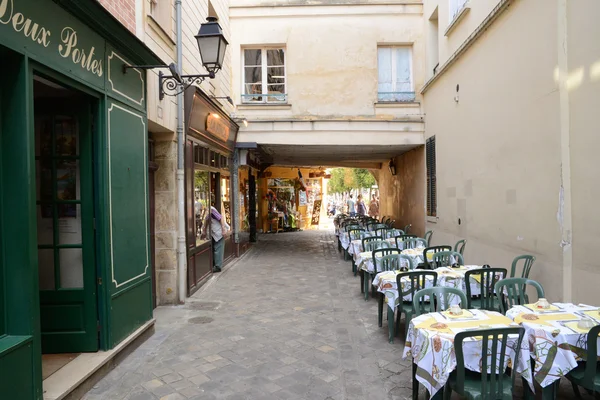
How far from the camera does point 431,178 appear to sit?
10922 millimetres

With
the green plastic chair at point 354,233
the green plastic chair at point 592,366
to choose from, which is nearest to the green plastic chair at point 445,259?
the green plastic chair at point 592,366

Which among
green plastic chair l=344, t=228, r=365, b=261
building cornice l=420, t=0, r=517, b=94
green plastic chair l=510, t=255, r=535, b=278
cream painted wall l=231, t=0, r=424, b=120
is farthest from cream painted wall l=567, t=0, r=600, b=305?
cream painted wall l=231, t=0, r=424, b=120

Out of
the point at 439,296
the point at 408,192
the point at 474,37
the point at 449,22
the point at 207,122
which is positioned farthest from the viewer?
the point at 408,192

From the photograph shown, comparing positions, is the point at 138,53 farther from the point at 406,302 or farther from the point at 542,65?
the point at 542,65

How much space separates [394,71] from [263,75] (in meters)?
3.69

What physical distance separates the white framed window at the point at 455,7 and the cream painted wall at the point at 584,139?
4.15 m

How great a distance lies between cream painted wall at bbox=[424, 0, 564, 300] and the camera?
5371 mm

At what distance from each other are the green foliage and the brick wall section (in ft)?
84.7

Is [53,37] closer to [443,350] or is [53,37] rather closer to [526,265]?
[443,350]

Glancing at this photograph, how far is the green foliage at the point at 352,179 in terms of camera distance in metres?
32.1

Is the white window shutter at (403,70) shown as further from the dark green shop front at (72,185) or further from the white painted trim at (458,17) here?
the dark green shop front at (72,185)

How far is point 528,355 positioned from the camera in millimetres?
3158

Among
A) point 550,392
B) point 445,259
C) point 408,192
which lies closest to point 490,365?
point 550,392

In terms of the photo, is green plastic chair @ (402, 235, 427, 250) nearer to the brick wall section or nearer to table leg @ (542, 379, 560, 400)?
table leg @ (542, 379, 560, 400)
